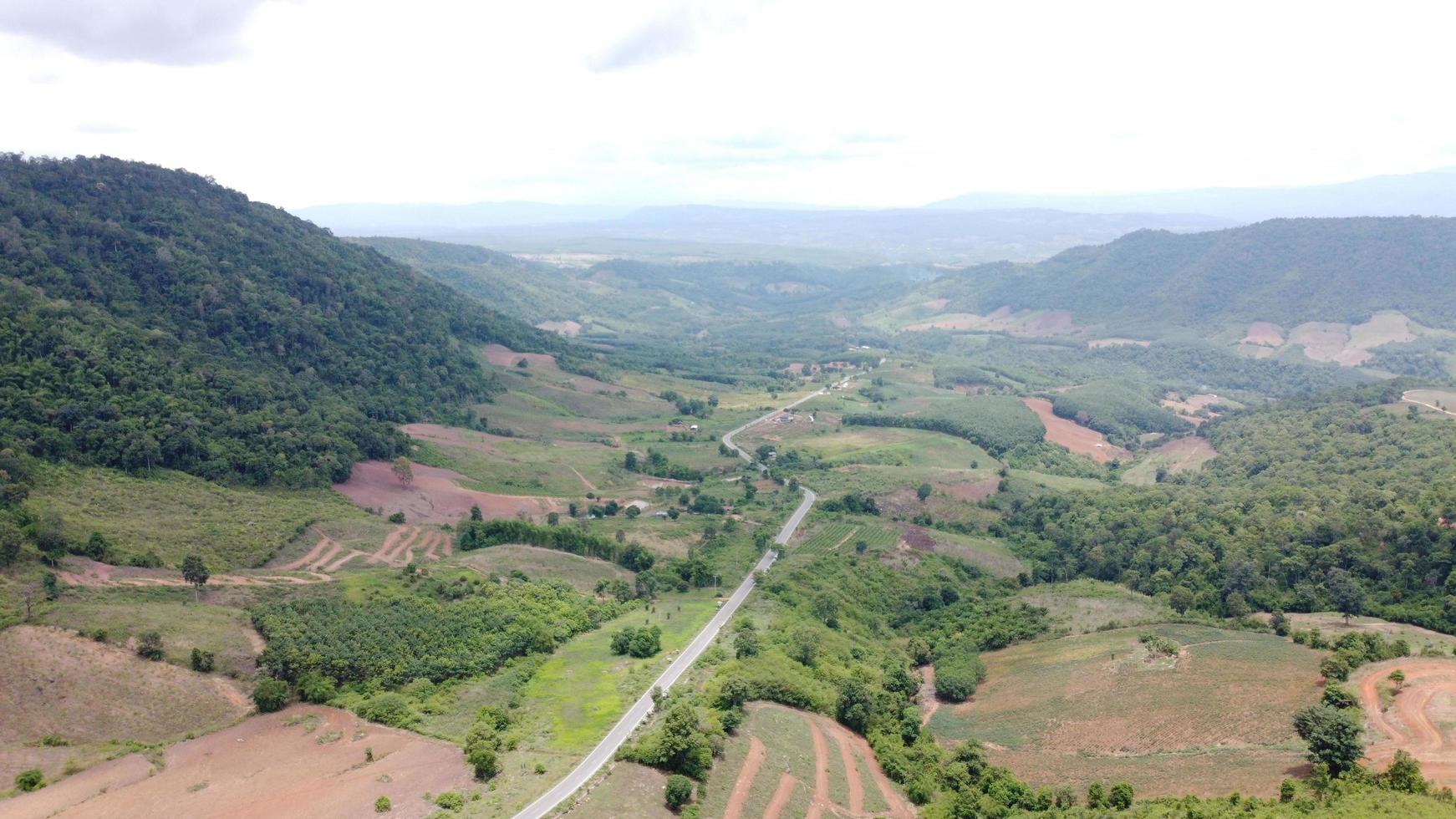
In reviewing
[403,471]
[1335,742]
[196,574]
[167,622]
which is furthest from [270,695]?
[1335,742]

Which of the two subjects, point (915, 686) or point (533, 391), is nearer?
point (915, 686)

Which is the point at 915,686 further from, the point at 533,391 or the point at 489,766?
the point at 533,391

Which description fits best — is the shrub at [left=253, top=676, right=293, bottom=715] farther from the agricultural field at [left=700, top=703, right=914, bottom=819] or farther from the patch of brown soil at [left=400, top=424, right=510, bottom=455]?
the patch of brown soil at [left=400, top=424, right=510, bottom=455]

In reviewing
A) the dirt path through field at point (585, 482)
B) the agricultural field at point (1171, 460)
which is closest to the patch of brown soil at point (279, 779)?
the dirt path through field at point (585, 482)

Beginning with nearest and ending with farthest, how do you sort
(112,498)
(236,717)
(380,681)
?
1. (236,717)
2. (380,681)
3. (112,498)

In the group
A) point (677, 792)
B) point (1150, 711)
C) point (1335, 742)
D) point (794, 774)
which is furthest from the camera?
point (1150, 711)

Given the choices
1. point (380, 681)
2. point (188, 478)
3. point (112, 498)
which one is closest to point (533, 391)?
point (188, 478)

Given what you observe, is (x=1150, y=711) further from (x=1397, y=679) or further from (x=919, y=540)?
(x=919, y=540)

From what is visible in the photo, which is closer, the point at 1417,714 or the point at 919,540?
the point at 1417,714
